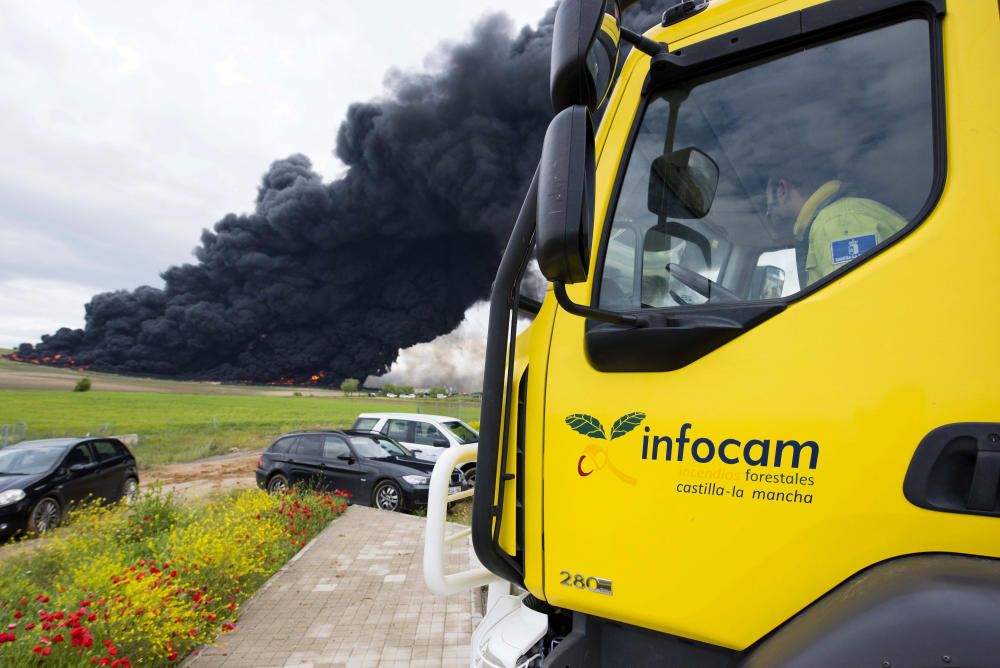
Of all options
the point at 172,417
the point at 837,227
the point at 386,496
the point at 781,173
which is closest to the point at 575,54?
the point at 781,173

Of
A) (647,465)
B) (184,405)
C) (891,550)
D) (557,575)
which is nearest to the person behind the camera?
(891,550)

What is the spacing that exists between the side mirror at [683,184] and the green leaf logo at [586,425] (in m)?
0.64

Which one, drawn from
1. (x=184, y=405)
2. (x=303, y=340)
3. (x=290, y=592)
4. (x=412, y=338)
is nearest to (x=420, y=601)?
(x=290, y=592)

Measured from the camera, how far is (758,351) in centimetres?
131

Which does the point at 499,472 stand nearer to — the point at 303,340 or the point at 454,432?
the point at 454,432

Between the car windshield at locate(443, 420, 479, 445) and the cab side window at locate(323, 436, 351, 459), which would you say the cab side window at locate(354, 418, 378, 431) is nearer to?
the car windshield at locate(443, 420, 479, 445)

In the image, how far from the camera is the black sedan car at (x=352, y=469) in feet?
30.1

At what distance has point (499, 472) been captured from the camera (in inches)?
66.8

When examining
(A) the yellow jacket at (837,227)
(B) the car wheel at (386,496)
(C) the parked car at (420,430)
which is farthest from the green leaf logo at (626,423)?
(C) the parked car at (420,430)

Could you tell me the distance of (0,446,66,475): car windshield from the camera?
790 cm

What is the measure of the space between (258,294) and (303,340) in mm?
8084

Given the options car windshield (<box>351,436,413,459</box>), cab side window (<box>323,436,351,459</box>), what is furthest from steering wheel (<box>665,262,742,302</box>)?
cab side window (<box>323,436,351,459</box>)

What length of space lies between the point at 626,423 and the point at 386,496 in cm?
843

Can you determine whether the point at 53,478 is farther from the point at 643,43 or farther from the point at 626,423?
the point at 643,43
